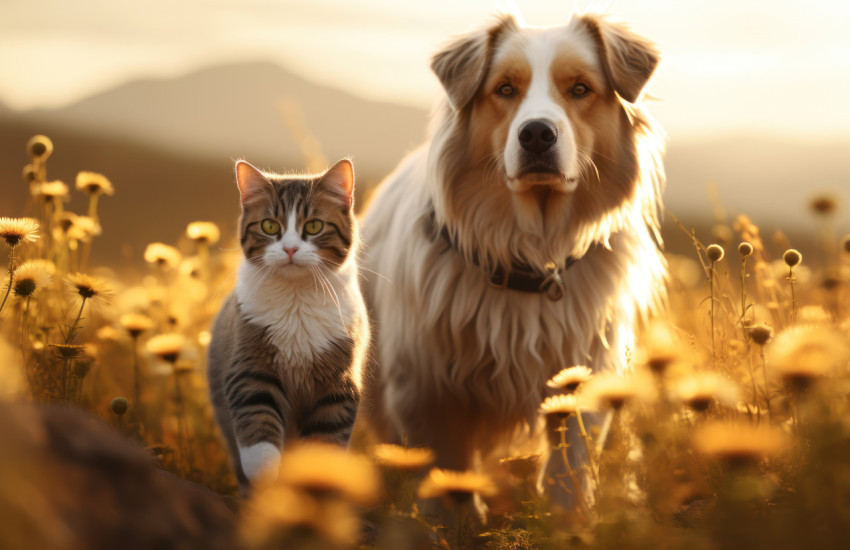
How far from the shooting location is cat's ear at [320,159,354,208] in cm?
269

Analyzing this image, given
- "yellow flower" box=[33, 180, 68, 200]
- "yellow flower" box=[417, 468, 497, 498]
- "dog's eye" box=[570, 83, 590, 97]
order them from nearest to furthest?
"yellow flower" box=[417, 468, 497, 498] < "dog's eye" box=[570, 83, 590, 97] < "yellow flower" box=[33, 180, 68, 200]

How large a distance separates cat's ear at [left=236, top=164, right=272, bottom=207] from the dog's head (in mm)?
1010

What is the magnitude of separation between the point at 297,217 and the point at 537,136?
3.43 feet

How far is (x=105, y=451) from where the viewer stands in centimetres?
120

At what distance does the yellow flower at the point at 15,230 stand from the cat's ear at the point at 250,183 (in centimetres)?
78

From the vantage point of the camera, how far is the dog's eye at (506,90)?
3.13m

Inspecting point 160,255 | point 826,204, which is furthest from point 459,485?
point 826,204

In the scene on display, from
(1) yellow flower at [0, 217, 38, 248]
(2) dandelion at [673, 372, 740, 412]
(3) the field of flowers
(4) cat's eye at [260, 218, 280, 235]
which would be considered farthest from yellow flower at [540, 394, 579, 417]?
(1) yellow flower at [0, 217, 38, 248]

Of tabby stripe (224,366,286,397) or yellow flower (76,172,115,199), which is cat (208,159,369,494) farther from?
yellow flower (76,172,115,199)

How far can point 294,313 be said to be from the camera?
2.54m

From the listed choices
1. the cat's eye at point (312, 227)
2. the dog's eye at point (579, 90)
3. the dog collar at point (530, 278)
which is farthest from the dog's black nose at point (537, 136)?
the cat's eye at point (312, 227)

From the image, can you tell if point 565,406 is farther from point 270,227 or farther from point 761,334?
point 270,227

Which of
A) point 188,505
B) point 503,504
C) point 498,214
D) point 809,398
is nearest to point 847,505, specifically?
point 809,398

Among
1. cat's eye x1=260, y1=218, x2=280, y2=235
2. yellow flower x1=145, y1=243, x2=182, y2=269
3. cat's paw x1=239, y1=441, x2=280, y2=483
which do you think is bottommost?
cat's paw x1=239, y1=441, x2=280, y2=483
